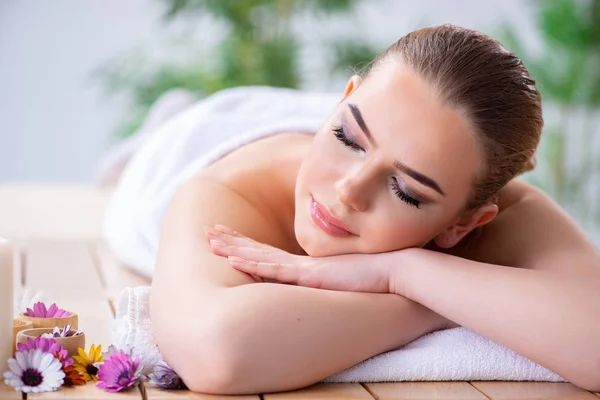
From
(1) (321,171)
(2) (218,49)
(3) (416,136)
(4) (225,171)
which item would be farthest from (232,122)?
(2) (218,49)

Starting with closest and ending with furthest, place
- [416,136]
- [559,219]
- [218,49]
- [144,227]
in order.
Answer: [416,136] → [559,219] → [144,227] → [218,49]

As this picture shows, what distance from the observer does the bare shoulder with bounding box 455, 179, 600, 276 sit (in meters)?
1.64

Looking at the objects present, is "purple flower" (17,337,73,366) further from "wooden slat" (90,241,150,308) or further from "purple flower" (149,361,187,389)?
"wooden slat" (90,241,150,308)

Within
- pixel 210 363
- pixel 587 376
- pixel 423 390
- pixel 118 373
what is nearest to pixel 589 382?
pixel 587 376

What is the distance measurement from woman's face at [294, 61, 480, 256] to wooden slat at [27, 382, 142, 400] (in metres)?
0.43

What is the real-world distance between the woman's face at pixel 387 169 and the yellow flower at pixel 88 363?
0.43 meters

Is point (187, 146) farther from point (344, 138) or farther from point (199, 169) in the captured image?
point (344, 138)

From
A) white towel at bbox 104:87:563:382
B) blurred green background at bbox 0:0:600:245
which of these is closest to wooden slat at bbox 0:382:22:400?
white towel at bbox 104:87:563:382

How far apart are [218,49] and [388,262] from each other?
4.05 m

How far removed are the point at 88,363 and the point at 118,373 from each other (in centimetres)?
8

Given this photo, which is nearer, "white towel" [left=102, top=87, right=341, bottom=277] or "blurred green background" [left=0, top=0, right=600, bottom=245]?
"white towel" [left=102, top=87, right=341, bottom=277]

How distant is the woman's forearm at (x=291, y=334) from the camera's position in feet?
4.25

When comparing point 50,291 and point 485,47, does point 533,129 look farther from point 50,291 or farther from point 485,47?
point 50,291

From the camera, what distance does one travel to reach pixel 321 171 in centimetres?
152
